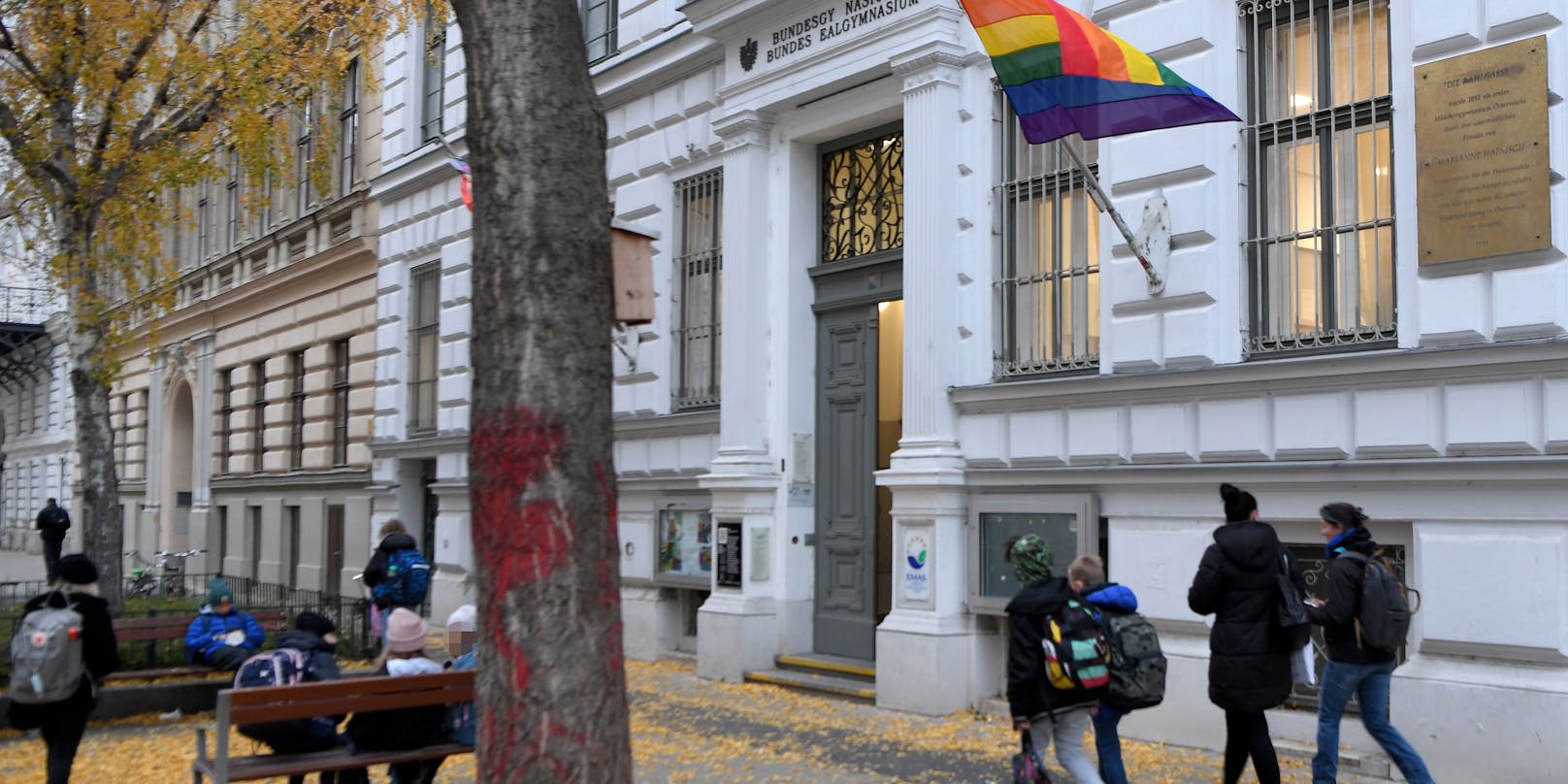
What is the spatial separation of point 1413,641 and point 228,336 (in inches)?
1010

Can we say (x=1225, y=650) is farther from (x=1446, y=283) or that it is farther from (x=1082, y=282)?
(x=1082, y=282)

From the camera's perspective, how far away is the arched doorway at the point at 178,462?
107 ft

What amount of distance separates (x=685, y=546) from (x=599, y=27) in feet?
22.1

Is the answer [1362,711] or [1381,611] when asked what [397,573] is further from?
[1381,611]

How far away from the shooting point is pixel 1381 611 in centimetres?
751

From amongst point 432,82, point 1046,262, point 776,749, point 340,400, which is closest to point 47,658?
point 776,749

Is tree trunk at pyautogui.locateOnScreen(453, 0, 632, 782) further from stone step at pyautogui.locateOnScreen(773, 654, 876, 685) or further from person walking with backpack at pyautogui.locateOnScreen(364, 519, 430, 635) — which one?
stone step at pyautogui.locateOnScreen(773, 654, 876, 685)

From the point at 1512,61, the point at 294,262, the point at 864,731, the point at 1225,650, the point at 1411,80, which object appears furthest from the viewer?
the point at 294,262

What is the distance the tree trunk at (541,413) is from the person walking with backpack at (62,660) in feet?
13.2

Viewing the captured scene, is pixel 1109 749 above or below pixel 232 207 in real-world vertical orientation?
below

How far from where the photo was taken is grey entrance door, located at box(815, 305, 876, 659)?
13.5 meters

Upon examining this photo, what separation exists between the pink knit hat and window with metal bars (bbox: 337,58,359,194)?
56.1 feet

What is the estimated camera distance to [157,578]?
2570 centimetres

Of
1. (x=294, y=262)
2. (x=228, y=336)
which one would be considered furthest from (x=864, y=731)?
(x=228, y=336)
